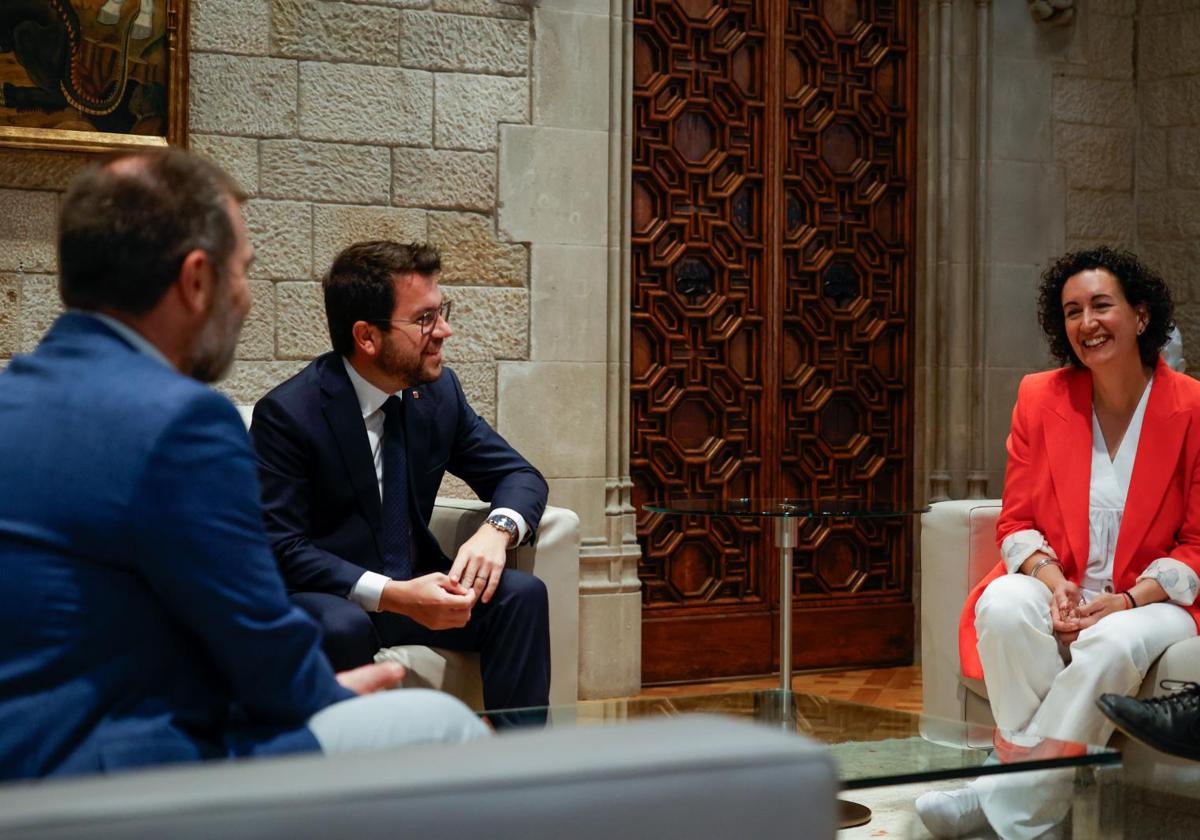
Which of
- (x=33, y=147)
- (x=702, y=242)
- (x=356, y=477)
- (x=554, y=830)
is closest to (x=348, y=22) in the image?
(x=33, y=147)

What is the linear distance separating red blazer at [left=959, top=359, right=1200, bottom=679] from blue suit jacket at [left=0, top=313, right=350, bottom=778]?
2.41 m

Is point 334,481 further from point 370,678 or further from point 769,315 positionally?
point 769,315

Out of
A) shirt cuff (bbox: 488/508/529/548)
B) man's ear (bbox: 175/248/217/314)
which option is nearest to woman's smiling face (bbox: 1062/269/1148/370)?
shirt cuff (bbox: 488/508/529/548)

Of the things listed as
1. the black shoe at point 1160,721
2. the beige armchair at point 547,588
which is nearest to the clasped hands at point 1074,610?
the black shoe at point 1160,721

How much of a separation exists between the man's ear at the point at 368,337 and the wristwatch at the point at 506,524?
470 millimetres

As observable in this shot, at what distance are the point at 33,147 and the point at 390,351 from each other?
65.9 inches

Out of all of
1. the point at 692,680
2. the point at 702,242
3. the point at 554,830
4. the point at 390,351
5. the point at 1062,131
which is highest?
the point at 1062,131

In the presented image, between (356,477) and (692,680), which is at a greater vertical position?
(356,477)

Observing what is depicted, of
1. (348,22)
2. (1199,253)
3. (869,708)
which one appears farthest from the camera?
(1199,253)

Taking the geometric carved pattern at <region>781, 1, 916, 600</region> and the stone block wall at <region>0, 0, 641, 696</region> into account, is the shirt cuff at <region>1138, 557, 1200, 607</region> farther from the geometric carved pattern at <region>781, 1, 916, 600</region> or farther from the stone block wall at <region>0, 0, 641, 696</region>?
the geometric carved pattern at <region>781, 1, 916, 600</region>

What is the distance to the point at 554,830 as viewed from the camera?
901mm

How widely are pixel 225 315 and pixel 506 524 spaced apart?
6.05 ft

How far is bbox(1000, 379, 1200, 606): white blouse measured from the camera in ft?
11.1

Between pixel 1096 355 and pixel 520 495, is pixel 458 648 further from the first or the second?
pixel 1096 355
